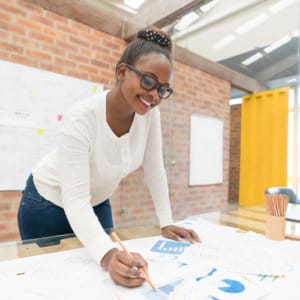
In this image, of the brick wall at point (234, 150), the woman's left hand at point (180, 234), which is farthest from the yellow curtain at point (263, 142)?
the woman's left hand at point (180, 234)

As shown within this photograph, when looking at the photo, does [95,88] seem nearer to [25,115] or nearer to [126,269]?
[25,115]

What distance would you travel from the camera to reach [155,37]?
805 millimetres

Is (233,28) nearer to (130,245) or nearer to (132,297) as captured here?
(130,245)

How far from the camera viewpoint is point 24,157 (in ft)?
6.32

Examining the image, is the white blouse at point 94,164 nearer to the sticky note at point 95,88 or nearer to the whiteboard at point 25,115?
the whiteboard at point 25,115

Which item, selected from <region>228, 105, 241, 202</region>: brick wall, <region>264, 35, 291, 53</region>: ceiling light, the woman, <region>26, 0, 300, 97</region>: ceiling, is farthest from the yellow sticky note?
<region>264, 35, 291, 53</region>: ceiling light

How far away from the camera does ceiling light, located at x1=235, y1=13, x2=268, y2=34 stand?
2.68 m

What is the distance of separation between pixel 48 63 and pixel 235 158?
2123 mm

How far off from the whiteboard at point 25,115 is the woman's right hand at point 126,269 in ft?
5.10

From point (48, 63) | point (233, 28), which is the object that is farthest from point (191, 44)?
point (48, 63)

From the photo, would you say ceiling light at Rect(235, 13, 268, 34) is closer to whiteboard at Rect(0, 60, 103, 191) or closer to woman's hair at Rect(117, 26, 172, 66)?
whiteboard at Rect(0, 60, 103, 191)

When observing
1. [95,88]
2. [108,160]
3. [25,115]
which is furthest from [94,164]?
[95,88]

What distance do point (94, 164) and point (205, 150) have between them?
96.6 inches

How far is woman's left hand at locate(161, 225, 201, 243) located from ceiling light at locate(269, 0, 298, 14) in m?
2.43
